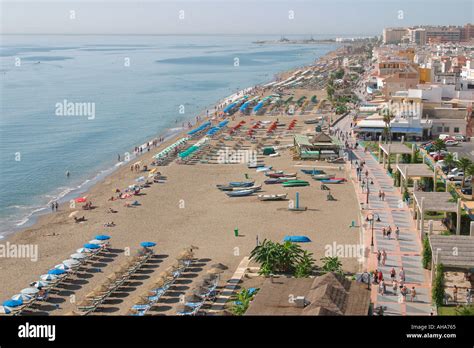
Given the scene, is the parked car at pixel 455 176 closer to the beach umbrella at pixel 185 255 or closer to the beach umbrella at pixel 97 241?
the beach umbrella at pixel 185 255

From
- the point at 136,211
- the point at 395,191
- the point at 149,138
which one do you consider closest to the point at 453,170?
the point at 395,191

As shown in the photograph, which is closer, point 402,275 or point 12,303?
point 12,303

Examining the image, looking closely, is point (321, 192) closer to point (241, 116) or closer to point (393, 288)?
point (393, 288)

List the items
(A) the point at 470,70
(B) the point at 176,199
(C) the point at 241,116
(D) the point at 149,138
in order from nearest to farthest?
1. (B) the point at 176,199
2. (D) the point at 149,138
3. (C) the point at 241,116
4. (A) the point at 470,70

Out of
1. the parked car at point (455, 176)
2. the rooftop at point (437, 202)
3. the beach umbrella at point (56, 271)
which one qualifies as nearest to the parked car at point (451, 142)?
the parked car at point (455, 176)

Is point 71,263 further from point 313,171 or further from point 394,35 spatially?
point 394,35

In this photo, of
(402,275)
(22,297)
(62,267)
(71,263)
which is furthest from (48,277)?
(402,275)

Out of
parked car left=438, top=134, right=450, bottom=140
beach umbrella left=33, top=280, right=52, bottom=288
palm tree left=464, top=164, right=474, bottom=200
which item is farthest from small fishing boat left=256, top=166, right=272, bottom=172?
beach umbrella left=33, top=280, right=52, bottom=288
